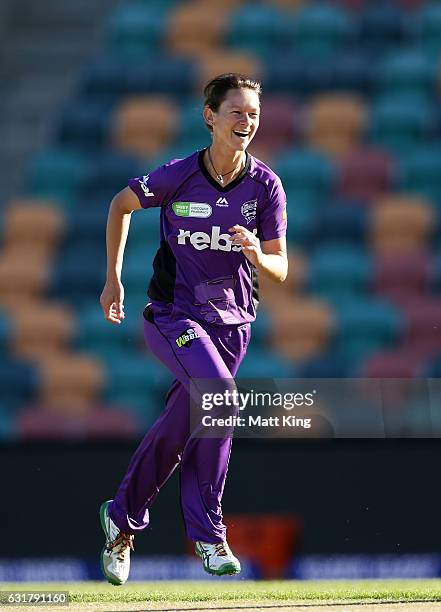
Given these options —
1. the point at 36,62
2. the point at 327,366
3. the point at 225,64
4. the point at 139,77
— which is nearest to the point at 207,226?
the point at 327,366

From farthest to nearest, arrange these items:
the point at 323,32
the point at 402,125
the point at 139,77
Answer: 1. the point at 139,77
2. the point at 323,32
3. the point at 402,125

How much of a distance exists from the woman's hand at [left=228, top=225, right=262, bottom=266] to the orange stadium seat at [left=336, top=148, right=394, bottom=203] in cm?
678

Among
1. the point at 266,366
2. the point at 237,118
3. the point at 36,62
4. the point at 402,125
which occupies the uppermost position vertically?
the point at 36,62

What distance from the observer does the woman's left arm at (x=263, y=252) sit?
454 centimetres

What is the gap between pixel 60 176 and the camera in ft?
39.4

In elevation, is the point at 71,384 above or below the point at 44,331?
below

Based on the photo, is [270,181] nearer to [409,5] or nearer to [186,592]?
[186,592]

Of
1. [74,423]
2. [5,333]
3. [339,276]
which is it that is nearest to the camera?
[74,423]

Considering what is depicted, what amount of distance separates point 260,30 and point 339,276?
10.7 ft

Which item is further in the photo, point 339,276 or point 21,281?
point 21,281

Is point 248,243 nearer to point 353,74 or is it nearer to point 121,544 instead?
point 121,544

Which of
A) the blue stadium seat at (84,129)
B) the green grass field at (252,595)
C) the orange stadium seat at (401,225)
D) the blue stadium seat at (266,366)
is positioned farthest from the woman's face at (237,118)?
the blue stadium seat at (84,129)

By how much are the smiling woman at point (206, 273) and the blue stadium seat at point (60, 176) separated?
6.98 m

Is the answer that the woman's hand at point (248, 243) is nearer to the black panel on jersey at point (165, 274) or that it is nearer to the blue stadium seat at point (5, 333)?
the black panel on jersey at point (165, 274)
